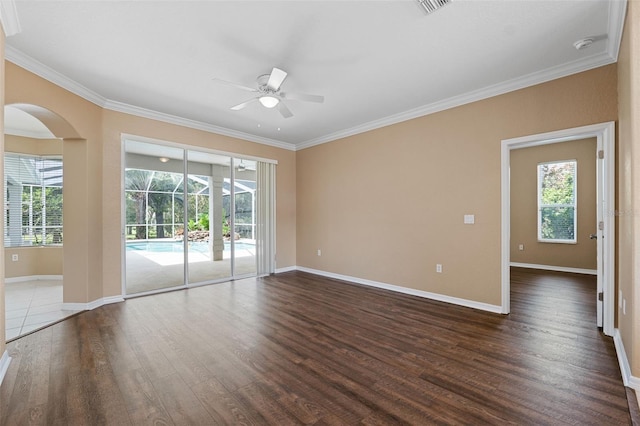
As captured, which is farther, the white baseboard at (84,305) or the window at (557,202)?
the window at (557,202)

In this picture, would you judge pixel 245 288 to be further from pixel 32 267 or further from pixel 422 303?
pixel 32 267

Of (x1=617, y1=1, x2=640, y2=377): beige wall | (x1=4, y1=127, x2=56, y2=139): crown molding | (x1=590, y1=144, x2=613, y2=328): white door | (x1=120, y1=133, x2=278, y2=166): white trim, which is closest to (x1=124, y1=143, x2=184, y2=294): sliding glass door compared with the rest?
(x1=120, y1=133, x2=278, y2=166): white trim

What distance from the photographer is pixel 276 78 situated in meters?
2.85

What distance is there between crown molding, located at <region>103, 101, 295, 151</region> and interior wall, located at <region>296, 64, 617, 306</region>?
1.18 m

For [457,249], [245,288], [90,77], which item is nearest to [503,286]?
[457,249]

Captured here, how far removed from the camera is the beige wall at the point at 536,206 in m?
5.90

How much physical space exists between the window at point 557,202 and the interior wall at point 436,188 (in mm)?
3952

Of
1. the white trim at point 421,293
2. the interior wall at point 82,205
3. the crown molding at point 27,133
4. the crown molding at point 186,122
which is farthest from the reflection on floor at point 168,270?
the crown molding at point 27,133

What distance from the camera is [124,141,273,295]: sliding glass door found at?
15.2 feet

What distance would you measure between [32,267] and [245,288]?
430 cm

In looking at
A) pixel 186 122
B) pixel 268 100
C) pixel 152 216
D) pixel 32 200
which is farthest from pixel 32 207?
pixel 268 100

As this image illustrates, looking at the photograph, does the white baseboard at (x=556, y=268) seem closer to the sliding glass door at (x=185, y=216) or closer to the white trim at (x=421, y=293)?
the white trim at (x=421, y=293)

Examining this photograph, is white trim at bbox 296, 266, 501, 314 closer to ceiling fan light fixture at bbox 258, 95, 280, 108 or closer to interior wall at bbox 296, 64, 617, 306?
interior wall at bbox 296, 64, 617, 306

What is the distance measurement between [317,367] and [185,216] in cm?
372
